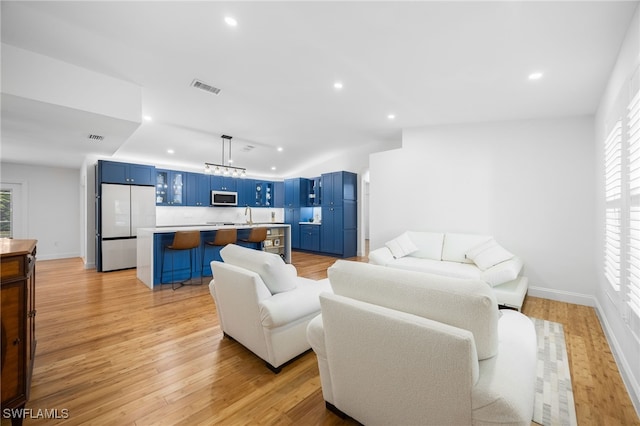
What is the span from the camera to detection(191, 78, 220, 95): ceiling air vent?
3433 millimetres

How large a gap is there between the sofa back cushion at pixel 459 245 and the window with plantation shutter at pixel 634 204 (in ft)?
6.65

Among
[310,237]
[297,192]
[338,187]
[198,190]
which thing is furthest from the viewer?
[297,192]

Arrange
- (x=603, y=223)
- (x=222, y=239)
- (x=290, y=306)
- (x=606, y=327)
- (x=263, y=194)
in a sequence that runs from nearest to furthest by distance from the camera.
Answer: (x=290, y=306)
(x=606, y=327)
(x=603, y=223)
(x=222, y=239)
(x=263, y=194)

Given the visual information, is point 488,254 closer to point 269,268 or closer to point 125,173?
point 269,268

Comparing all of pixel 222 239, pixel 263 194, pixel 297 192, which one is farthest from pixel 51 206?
pixel 297 192

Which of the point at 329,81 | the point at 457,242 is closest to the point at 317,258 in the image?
the point at 457,242

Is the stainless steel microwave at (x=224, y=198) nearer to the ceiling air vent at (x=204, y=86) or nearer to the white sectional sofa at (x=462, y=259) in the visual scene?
the ceiling air vent at (x=204, y=86)

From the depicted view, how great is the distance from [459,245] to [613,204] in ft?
6.06

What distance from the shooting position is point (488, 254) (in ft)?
11.7

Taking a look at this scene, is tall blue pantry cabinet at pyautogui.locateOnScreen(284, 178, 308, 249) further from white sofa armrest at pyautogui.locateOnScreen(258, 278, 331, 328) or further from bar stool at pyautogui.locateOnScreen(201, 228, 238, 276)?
white sofa armrest at pyautogui.locateOnScreen(258, 278, 331, 328)

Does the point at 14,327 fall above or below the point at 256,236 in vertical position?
below

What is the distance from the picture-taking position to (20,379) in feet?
4.71

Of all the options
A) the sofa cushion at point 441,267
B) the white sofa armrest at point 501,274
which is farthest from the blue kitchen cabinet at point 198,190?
the white sofa armrest at point 501,274

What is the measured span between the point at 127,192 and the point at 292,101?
4308 millimetres
